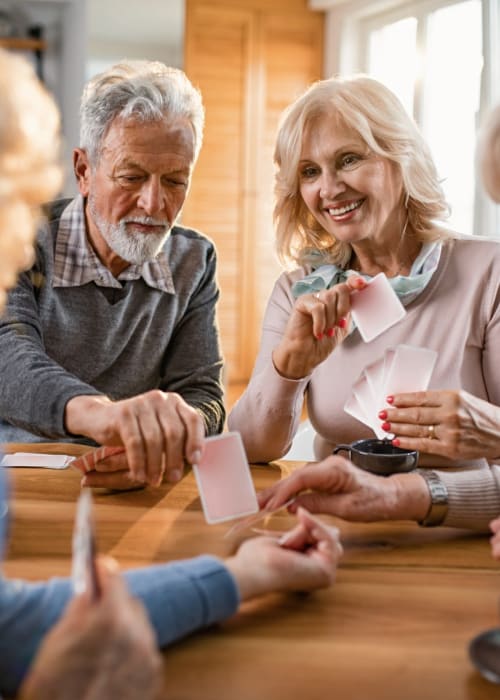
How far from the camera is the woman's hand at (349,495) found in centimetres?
149

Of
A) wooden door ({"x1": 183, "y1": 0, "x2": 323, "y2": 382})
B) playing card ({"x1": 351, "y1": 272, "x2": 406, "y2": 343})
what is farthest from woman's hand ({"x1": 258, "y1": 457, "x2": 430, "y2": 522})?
wooden door ({"x1": 183, "y1": 0, "x2": 323, "y2": 382})

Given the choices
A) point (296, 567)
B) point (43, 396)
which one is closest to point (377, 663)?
point (296, 567)

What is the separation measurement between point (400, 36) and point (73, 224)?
16.2 ft

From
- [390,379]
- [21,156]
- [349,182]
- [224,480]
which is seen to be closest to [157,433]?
[224,480]

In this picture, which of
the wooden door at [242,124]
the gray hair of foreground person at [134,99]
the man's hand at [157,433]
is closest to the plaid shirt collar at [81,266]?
the gray hair of foreground person at [134,99]

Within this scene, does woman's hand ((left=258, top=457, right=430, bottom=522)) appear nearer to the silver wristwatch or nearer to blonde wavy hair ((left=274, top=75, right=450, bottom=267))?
the silver wristwatch

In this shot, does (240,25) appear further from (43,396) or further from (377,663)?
(377,663)

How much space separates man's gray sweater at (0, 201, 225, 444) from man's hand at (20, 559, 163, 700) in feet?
4.58

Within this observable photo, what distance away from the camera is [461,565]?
1349mm

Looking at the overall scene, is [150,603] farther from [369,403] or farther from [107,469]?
[369,403]

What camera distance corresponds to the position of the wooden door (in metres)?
6.78

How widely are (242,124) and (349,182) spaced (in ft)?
16.1

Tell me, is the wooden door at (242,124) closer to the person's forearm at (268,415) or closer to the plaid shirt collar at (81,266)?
the plaid shirt collar at (81,266)

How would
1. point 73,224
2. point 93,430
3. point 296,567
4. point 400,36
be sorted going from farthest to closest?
point 400,36
point 73,224
point 93,430
point 296,567
